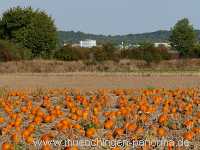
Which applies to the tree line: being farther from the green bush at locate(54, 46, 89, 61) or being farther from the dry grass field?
the dry grass field

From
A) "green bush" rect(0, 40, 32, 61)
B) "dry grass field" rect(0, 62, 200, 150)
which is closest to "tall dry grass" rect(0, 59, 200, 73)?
"green bush" rect(0, 40, 32, 61)

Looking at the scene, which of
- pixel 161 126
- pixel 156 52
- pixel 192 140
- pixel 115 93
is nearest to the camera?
pixel 192 140

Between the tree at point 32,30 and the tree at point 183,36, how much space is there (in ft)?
73.4

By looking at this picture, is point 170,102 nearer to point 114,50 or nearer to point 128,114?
point 128,114

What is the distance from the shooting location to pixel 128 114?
24.6 feet

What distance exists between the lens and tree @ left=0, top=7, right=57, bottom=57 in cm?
6122

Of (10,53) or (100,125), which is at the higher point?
(100,125)

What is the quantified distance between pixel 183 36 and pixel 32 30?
82.9 feet

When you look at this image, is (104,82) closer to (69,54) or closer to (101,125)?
(101,125)

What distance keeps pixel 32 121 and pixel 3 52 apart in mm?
44001

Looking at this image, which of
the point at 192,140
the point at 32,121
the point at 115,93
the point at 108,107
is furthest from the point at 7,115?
the point at 115,93

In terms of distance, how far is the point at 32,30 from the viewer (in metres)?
61.4

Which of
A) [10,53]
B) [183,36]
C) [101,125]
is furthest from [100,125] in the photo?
[183,36]

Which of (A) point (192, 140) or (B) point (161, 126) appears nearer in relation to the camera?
(A) point (192, 140)
